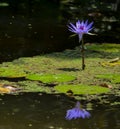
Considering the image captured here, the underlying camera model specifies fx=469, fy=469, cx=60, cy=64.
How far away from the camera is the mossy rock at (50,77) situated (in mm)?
5574

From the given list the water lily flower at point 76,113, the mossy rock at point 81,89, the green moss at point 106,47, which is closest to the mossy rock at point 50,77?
the mossy rock at point 81,89

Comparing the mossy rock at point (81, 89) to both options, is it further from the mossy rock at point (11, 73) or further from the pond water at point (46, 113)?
the mossy rock at point (11, 73)

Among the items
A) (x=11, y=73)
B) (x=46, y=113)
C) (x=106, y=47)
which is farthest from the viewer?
(x=106, y=47)

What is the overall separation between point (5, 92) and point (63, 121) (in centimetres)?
104

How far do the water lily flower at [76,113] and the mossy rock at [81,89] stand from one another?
0.49m

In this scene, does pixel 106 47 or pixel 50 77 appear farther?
pixel 106 47

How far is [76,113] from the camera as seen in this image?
14.8ft

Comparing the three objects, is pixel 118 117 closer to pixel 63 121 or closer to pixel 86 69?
pixel 63 121

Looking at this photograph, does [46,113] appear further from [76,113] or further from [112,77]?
[112,77]

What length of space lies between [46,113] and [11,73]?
144cm

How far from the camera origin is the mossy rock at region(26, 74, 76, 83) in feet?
18.3

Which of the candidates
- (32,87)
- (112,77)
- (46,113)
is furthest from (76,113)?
(112,77)

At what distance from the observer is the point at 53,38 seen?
9023 mm

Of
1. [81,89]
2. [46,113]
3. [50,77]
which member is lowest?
[46,113]
